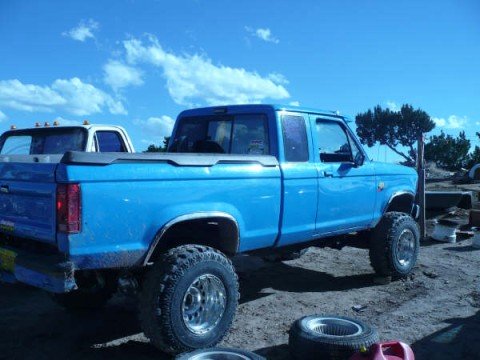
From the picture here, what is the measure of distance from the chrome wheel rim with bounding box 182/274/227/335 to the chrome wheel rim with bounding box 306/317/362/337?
744 mm

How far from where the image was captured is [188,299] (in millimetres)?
3797

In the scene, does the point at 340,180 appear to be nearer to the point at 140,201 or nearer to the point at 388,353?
the point at 388,353

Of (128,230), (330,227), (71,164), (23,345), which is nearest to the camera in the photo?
(71,164)

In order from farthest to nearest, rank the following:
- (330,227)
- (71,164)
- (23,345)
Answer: (330,227) → (23,345) → (71,164)

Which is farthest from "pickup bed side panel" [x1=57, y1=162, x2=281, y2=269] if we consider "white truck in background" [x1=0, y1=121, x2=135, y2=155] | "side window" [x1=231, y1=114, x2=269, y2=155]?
"white truck in background" [x1=0, y1=121, x2=135, y2=155]

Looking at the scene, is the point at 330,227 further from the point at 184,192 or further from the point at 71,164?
the point at 71,164

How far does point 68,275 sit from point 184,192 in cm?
105

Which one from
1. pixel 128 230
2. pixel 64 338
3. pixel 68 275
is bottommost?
pixel 64 338

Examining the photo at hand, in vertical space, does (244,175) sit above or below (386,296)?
above

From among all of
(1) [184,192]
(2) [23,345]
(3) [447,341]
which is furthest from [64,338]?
(3) [447,341]

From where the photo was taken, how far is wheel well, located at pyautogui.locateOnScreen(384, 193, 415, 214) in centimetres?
678

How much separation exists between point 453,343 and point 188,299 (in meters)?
2.37

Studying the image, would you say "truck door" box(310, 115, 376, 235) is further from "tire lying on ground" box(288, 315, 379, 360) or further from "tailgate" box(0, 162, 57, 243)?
"tailgate" box(0, 162, 57, 243)

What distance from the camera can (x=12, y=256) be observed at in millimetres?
3680
